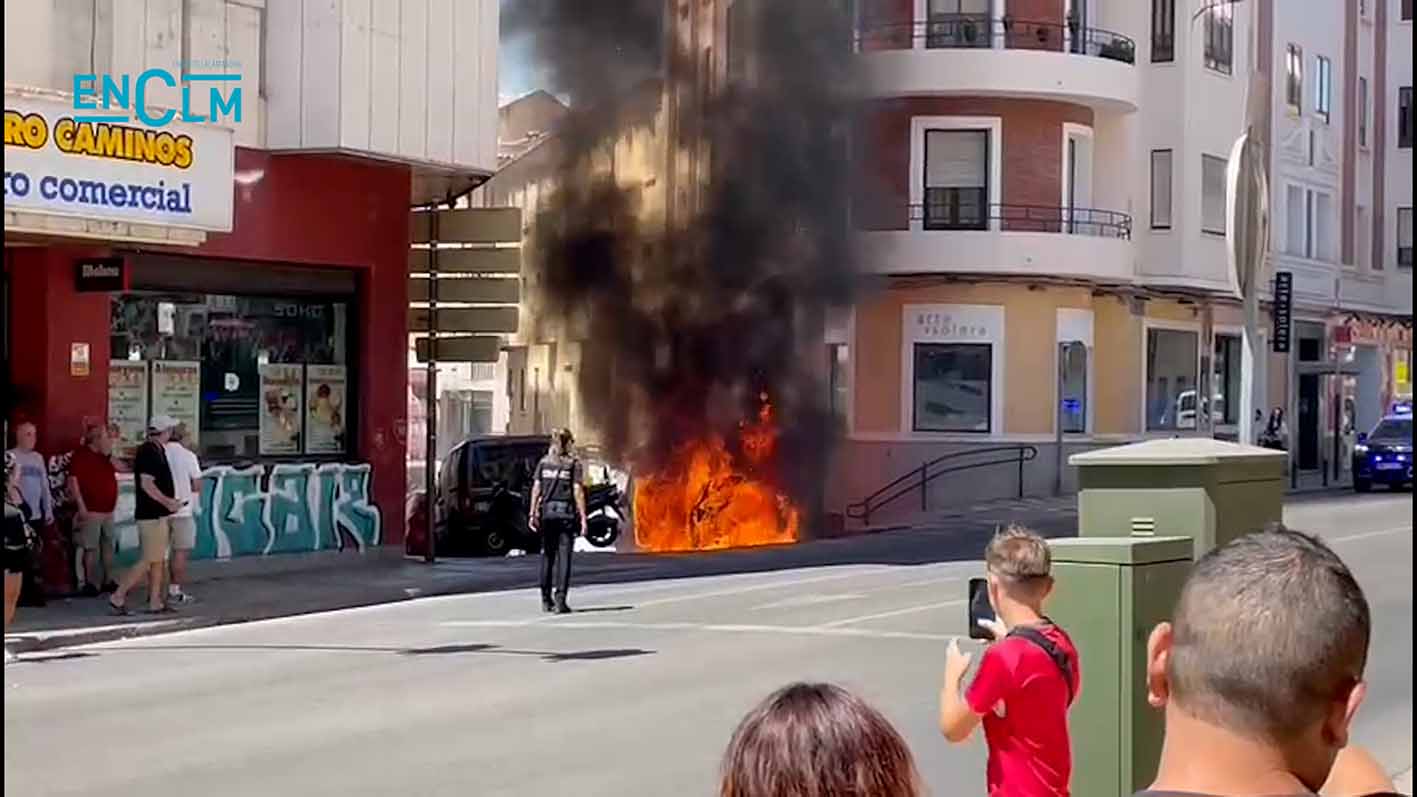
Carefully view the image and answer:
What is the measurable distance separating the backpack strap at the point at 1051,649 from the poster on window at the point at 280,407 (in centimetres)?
1573

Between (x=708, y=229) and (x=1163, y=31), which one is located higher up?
(x=1163, y=31)

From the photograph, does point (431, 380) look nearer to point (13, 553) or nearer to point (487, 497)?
point (487, 497)

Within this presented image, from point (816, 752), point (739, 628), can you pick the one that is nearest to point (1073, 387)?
point (739, 628)

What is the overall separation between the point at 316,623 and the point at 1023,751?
A: 12.0 m

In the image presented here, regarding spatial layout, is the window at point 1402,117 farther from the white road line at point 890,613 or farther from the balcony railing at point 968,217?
the white road line at point 890,613

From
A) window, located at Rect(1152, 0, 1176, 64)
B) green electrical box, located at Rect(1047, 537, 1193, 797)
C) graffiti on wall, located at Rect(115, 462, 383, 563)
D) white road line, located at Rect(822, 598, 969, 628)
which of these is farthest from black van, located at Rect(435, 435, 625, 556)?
green electrical box, located at Rect(1047, 537, 1193, 797)

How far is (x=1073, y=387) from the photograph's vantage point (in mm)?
33875

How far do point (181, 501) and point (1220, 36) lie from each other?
88.0 ft

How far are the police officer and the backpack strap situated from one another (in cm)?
1126

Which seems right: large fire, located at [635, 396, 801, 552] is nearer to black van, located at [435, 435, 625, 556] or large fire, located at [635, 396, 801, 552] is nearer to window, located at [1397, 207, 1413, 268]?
black van, located at [435, 435, 625, 556]

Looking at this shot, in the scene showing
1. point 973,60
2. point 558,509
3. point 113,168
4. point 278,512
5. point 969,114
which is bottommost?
point 278,512

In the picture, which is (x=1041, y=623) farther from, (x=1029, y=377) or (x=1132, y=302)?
(x=1132, y=302)

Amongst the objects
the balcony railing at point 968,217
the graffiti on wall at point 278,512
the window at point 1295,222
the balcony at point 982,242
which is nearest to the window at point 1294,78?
the window at point 1295,222

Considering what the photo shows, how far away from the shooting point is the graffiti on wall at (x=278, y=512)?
61.0 feet
